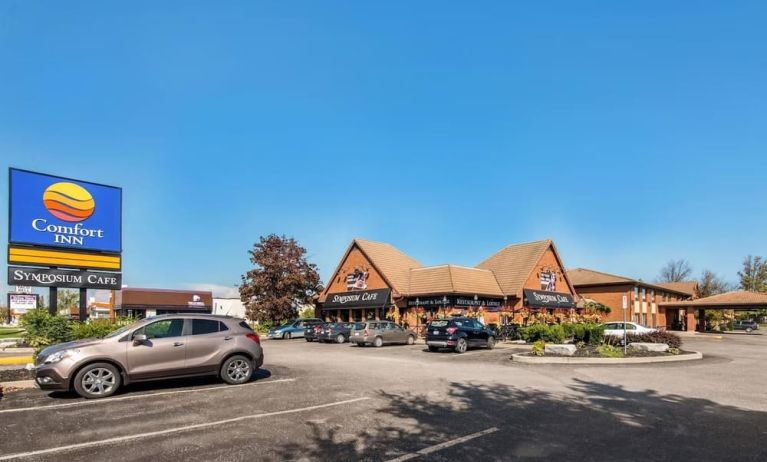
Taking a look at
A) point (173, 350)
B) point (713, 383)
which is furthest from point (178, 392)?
point (713, 383)

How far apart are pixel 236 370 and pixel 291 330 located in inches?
1054

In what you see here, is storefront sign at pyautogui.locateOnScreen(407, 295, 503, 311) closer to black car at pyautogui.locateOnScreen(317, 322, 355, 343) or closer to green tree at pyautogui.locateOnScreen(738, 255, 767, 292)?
black car at pyautogui.locateOnScreen(317, 322, 355, 343)

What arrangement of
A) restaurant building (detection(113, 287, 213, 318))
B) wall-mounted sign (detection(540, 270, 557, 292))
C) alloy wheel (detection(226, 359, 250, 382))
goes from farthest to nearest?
restaurant building (detection(113, 287, 213, 318)) → wall-mounted sign (detection(540, 270, 557, 292)) → alloy wheel (detection(226, 359, 250, 382))

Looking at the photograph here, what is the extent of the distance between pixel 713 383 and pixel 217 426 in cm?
1167

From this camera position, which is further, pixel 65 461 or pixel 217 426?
pixel 217 426

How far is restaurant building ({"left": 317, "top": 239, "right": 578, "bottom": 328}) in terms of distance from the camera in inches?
1412

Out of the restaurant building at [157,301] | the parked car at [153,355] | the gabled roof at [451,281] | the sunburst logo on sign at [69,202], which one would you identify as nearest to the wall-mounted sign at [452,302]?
the gabled roof at [451,281]

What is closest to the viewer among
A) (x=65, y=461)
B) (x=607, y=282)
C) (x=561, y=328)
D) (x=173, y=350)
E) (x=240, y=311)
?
(x=65, y=461)

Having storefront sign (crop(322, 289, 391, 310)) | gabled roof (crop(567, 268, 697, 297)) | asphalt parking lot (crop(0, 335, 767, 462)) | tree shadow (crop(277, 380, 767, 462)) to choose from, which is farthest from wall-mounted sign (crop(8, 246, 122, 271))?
gabled roof (crop(567, 268, 697, 297))

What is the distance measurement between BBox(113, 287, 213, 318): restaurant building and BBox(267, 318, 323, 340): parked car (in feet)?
91.3

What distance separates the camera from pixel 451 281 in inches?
1380

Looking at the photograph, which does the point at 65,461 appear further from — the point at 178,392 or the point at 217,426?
the point at 178,392

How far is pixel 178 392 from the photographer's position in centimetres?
1079

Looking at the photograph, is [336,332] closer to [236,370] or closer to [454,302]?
[454,302]
